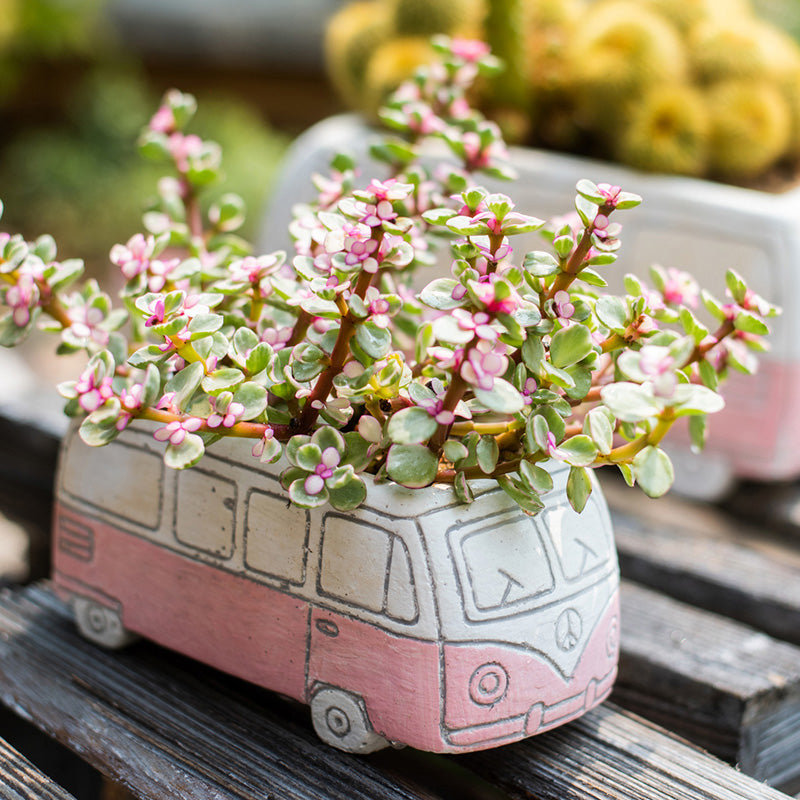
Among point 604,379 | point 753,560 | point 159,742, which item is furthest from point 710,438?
point 159,742

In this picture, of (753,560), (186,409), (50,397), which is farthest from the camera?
(50,397)

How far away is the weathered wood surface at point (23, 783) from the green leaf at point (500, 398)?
35 centimetres

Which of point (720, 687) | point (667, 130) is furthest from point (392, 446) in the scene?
point (667, 130)

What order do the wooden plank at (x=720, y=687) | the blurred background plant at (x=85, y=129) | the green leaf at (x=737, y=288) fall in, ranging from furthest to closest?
the blurred background plant at (x=85, y=129), the wooden plank at (x=720, y=687), the green leaf at (x=737, y=288)

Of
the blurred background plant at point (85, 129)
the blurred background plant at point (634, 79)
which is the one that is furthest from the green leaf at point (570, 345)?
the blurred background plant at point (85, 129)

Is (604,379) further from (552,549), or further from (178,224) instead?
(178,224)

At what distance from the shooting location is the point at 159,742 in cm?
59

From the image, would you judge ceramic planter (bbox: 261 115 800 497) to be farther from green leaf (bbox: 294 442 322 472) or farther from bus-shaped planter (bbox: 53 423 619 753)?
green leaf (bbox: 294 442 322 472)

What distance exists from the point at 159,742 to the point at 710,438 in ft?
2.45

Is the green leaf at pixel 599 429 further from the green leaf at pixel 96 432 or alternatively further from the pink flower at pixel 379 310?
the green leaf at pixel 96 432

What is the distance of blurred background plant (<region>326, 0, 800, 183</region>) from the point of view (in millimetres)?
1185

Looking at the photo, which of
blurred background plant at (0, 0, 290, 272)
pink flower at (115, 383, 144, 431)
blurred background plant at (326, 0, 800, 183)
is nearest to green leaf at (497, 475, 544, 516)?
pink flower at (115, 383, 144, 431)

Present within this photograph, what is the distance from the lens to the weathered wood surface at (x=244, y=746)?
0.56 meters

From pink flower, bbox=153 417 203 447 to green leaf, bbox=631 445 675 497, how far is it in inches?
9.3
